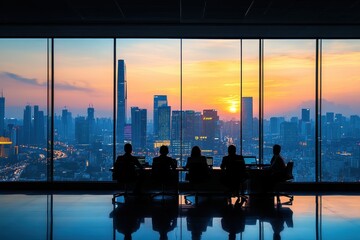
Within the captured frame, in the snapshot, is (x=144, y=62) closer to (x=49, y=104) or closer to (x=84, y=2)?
(x=49, y=104)

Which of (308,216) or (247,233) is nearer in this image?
(247,233)

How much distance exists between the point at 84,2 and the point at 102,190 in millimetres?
4930

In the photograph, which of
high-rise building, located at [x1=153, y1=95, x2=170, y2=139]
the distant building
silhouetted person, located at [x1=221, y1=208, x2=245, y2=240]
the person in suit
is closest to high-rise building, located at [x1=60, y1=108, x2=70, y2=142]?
the distant building

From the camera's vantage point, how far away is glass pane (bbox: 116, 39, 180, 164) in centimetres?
1211

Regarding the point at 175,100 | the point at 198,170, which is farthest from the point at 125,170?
the point at 175,100

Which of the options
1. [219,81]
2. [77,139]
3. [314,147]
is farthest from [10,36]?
[314,147]

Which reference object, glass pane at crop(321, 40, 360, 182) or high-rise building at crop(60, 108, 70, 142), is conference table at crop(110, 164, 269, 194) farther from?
high-rise building at crop(60, 108, 70, 142)

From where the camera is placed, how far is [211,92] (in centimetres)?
1210

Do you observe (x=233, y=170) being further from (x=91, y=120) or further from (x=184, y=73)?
(x=91, y=120)

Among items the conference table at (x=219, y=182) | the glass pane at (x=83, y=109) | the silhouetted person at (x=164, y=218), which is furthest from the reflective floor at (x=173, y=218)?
the glass pane at (x=83, y=109)

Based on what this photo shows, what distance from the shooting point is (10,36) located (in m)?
12.1

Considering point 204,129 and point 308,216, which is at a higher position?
point 204,129

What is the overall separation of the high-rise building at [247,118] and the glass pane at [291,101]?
1.21 ft

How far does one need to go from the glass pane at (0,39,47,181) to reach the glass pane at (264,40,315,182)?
18.1ft
